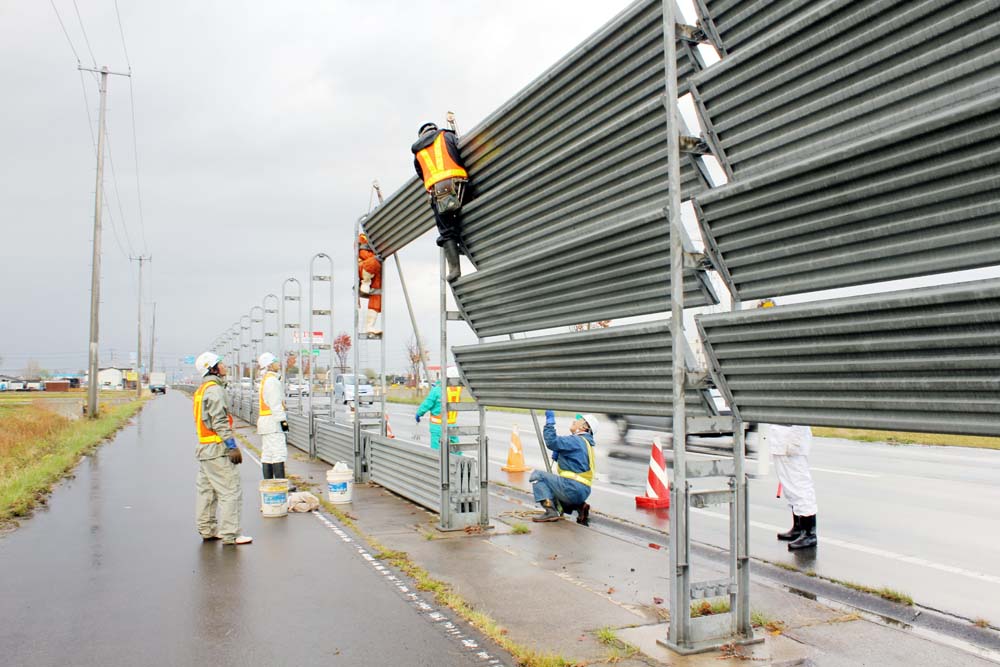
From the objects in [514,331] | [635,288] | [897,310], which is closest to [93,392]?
[514,331]

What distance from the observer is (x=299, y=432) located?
19.1m

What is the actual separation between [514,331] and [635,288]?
210 cm

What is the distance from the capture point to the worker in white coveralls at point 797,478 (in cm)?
820

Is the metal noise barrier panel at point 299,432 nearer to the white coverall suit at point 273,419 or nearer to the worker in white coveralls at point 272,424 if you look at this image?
the worker in white coveralls at point 272,424

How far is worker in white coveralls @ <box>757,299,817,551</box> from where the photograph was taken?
820cm

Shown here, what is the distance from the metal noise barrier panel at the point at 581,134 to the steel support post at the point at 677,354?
0.68 feet

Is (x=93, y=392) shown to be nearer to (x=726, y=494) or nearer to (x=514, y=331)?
(x=514, y=331)

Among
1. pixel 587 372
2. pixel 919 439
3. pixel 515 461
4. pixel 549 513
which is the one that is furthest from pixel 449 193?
pixel 919 439

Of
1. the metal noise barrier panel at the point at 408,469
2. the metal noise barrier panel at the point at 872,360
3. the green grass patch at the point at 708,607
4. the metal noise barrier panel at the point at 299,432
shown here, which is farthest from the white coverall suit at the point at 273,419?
the metal noise barrier panel at the point at 872,360

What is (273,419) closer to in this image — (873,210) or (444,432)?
(444,432)

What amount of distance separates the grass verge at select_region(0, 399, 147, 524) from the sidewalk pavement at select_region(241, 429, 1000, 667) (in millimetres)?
5344

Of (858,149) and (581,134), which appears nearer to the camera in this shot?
(858,149)

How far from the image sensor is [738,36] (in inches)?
183

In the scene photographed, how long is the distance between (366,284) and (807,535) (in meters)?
7.19
